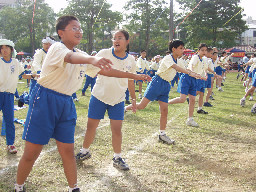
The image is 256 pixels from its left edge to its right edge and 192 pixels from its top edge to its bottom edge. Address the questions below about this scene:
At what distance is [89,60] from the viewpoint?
2178 millimetres

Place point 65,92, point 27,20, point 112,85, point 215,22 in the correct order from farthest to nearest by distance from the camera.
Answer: point 27,20 < point 215,22 < point 112,85 < point 65,92

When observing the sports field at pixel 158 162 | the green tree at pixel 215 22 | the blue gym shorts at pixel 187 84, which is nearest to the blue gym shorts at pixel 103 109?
the sports field at pixel 158 162

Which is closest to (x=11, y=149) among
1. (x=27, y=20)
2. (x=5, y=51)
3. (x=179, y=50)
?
(x=5, y=51)

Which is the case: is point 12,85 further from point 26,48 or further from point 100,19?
point 26,48

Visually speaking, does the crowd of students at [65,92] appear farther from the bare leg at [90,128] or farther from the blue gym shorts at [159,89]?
the blue gym shorts at [159,89]

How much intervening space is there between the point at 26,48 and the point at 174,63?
5202 centimetres

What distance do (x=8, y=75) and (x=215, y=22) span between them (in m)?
34.7

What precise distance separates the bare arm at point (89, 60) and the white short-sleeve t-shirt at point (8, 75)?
264 centimetres

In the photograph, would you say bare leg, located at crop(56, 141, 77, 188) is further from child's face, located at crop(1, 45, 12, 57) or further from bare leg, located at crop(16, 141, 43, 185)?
child's face, located at crop(1, 45, 12, 57)

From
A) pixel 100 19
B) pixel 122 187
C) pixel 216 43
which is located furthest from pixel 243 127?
pixel 216 43

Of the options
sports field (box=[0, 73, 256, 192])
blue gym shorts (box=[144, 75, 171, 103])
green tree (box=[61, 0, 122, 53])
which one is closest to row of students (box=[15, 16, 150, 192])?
sports field (box=[0, 73, 256, 192])

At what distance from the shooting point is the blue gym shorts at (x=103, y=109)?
3961mm

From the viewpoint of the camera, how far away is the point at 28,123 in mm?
2797

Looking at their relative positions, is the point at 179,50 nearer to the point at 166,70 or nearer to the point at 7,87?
the point at 166,70
